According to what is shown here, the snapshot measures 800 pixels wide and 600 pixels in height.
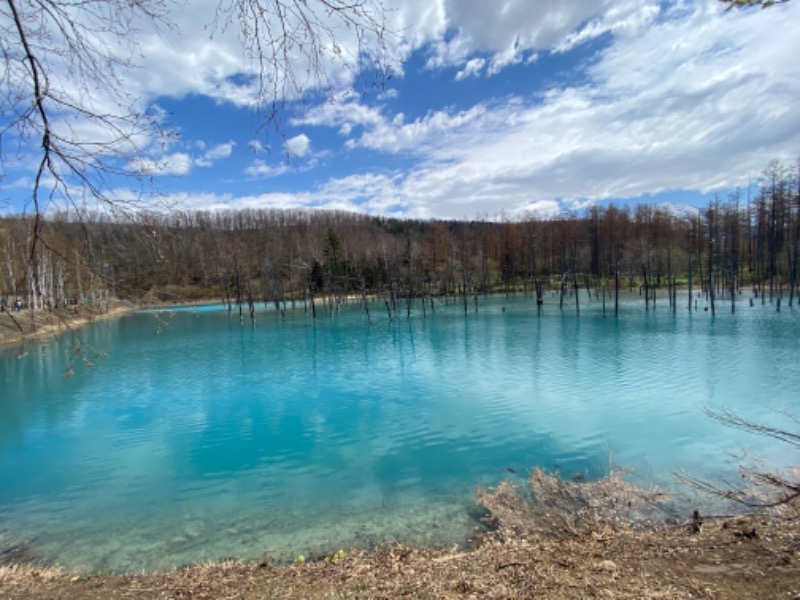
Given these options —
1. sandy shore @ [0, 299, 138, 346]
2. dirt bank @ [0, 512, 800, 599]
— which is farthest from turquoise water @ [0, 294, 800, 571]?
dirt bank @ [0, 512, 800, 599]

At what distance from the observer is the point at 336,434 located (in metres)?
12.4

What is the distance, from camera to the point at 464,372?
19328mm

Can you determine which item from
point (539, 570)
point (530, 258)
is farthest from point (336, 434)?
point (530, 258)

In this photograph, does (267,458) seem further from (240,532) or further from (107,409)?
(107,409)

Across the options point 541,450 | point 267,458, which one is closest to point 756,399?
point 541,450

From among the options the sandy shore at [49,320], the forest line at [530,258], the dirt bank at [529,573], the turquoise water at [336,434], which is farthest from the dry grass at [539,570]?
the forest line at [530,258]

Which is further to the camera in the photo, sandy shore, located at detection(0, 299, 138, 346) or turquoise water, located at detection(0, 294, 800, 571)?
turquoise water, located at detection(0, 294, 800, 571)

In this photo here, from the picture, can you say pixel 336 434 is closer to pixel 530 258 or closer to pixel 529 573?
pixel 529 573

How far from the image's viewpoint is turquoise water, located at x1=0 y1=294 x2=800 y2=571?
302 inches

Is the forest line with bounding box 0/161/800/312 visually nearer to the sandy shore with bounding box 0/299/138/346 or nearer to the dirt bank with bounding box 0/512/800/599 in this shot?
the sandy shore with bounding box 0/299/138/346

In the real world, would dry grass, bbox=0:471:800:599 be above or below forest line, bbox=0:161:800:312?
below

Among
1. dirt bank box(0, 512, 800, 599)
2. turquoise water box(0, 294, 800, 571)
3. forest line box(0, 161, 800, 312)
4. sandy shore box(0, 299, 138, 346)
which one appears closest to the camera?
sandy shore box(0, 299, 138, 346)

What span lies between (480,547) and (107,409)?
15.1m

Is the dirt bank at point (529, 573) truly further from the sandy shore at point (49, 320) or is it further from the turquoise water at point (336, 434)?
the sandy shore at point (49, 320)
